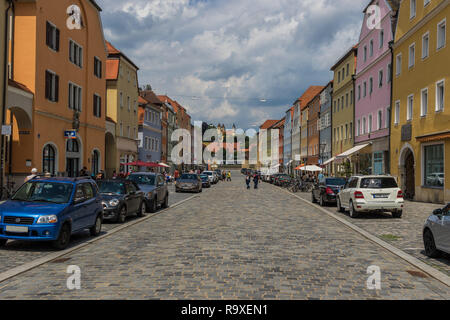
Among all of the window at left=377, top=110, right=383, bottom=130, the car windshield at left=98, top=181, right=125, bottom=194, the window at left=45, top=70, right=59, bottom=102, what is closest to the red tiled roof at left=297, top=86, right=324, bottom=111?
the window at left=377, top=110, right=383, bottom=130

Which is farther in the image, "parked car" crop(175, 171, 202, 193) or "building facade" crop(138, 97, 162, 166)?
"building facade" crop(138, 97, 162, 166)

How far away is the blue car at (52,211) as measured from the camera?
32.3 feet

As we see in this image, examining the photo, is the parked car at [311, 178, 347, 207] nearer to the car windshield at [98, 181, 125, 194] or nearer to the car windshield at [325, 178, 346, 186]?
the car windshield at [325, 178, 346, 186]

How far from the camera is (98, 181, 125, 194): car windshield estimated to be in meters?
16.3

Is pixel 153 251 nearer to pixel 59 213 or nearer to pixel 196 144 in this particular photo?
pixel 59 213

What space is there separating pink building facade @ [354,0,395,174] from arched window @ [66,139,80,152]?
20435 millimetres

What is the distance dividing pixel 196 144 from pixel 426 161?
10065 cm

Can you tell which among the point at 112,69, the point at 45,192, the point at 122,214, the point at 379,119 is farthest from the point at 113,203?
the point at 112,69

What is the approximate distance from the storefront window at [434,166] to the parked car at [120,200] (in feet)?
50.7

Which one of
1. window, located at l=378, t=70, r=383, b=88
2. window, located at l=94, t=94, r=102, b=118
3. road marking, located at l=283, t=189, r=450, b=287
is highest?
window, located at l=378, t=70, r=383, b=88

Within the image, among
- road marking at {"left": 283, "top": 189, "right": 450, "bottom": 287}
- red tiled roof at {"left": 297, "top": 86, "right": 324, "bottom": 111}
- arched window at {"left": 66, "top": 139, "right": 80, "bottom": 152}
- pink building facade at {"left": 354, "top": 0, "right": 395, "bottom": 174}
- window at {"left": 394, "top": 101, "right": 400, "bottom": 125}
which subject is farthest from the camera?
red tiled roof at {"left": 297, "top": 86, "right": 324, "bottom": 111}

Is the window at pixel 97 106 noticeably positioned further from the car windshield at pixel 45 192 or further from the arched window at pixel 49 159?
the car windshield at pixel 45 192

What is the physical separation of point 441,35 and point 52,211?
2212 centimetres
